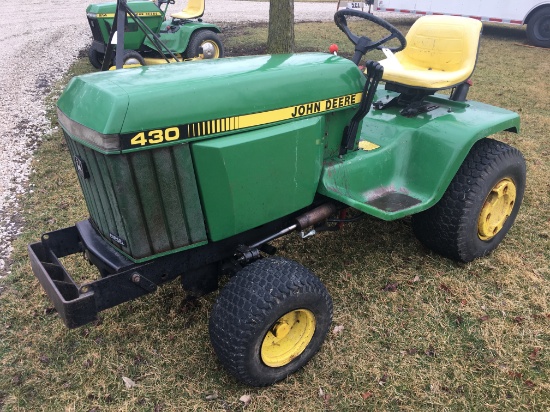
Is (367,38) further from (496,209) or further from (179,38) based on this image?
(179,38)

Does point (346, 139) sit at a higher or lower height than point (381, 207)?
higher

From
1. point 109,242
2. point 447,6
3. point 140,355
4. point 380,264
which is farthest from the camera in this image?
point 447,6

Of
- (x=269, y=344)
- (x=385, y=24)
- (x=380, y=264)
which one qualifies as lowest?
(x=380, y=264)

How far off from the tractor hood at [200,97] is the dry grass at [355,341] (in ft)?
3.83

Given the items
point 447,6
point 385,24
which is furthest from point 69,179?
point 447,6

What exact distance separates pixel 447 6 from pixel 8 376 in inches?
452

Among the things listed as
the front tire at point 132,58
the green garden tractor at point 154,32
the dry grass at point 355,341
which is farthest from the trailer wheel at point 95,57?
the dry grass at point 355,341

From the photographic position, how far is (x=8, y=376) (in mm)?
2312

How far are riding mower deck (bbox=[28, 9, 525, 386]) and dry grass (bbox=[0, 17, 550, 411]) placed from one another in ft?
0.78

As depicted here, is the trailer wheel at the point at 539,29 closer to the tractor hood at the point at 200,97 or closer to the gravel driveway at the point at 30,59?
the gravel driveway at the point at 30,59

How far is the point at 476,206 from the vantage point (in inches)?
111

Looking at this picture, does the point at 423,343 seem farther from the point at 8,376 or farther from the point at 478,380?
the point at 8,376

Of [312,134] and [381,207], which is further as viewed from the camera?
[381,207]

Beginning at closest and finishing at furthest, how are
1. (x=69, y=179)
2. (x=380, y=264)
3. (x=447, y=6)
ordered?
(x=380, y=264) → (x=69, y=179) → (x=447, y=6)
